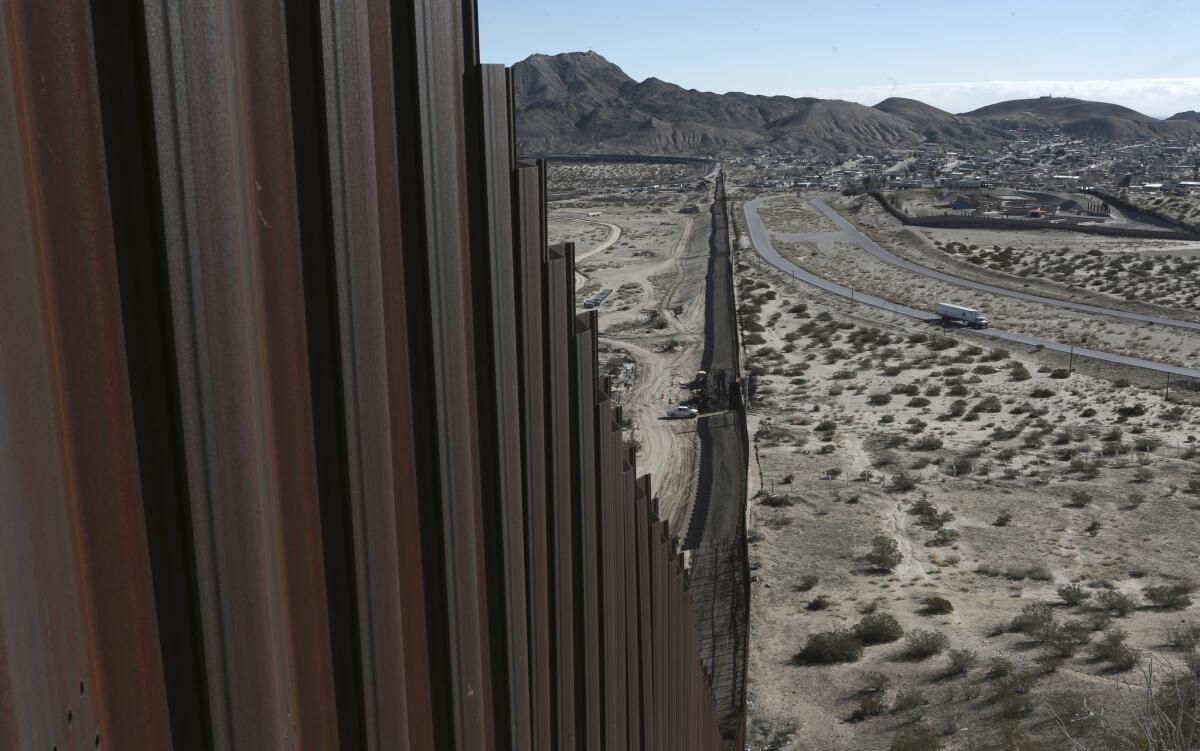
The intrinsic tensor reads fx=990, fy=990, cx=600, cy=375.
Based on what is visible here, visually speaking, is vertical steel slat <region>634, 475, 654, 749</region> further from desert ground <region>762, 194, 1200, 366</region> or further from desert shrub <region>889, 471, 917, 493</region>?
desert ground <region>762, 194, 1200, 366</region>

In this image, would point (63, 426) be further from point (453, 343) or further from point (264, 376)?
point (453, 343)

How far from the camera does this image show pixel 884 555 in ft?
76.3

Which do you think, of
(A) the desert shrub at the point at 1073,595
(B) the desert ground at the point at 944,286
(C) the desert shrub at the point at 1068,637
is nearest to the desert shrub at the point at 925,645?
(C) the desert shrub at the point at 1068,637

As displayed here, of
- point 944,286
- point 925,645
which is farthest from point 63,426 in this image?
point 944,286

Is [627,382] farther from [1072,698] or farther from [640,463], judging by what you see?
[1072,698]

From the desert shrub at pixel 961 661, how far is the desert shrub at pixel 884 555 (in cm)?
469

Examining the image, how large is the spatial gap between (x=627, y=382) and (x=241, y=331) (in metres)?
40.1

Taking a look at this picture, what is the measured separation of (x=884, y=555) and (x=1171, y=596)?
5.85 meters

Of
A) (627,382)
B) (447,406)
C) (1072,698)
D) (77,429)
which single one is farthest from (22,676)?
(627,382)

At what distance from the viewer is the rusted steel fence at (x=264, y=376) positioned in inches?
56.0

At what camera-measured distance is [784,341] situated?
164 feet

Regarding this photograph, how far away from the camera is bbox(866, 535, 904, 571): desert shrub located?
23.0 m

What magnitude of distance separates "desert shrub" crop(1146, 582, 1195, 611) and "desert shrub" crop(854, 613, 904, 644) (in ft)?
18.2

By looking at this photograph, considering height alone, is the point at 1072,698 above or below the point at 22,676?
below
